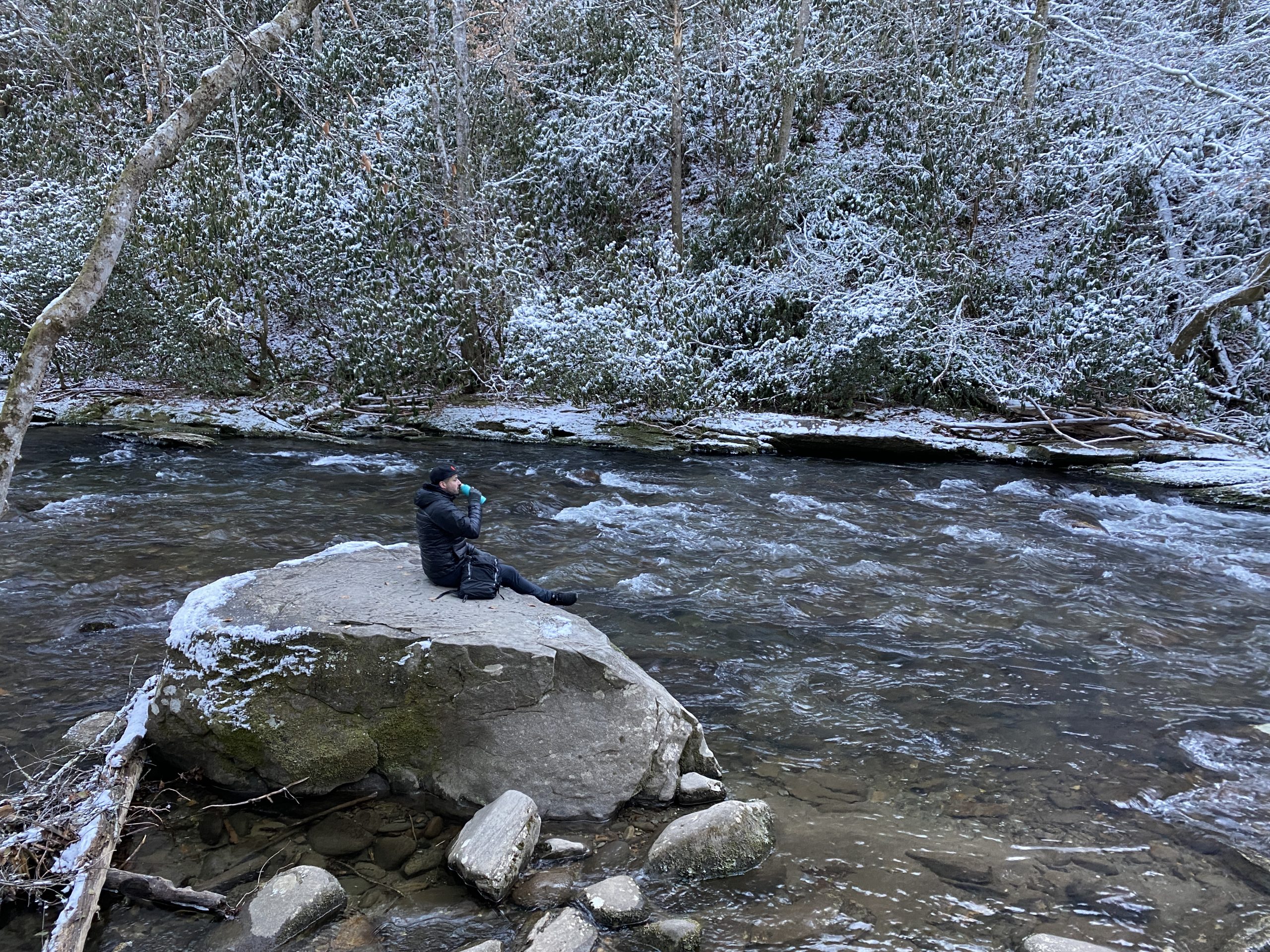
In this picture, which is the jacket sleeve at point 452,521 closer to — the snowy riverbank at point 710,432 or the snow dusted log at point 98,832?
the snow dusted log at point 98,832

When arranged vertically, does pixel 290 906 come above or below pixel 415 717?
below

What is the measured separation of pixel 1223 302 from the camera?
12609mm

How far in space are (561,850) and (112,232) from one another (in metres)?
4.34

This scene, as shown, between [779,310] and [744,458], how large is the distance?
4128 mm

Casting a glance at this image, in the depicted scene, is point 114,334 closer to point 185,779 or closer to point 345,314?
point 345,314

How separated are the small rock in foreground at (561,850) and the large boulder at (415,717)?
0.87 feet

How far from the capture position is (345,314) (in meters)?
15.8

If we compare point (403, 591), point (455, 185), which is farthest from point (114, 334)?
point (403, 591)

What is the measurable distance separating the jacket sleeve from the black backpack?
0.13 metres

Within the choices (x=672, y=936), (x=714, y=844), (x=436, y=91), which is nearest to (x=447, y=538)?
(x=714, y=844)

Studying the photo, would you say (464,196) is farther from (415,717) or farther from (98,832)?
(98,832)

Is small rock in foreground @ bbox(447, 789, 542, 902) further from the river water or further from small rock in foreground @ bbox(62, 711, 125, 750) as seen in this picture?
small rock in foreground @ bbox(62, 711, 125, 750)

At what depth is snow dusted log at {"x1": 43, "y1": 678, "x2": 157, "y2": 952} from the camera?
10.2 feet

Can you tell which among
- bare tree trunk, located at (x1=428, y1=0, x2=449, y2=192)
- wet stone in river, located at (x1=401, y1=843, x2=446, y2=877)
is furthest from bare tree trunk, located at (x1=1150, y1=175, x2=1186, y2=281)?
wet stone in river, located at (x1=401, y1=843, x2=446, y2=877)
